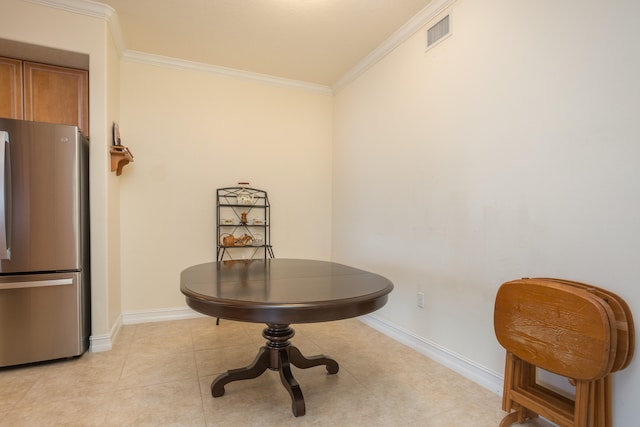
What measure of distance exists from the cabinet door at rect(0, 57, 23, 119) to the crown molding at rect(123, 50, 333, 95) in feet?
2.86

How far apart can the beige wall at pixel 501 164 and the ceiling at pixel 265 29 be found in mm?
339

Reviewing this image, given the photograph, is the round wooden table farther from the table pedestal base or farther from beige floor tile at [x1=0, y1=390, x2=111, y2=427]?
beige floor tile at [x1=0, y1=390, x2=111, y2=427]

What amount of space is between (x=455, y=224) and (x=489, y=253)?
1.10 ft

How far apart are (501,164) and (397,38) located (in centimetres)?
157

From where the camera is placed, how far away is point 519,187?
6.26 ft

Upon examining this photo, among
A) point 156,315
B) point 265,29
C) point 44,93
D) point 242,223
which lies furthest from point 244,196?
point 44,93

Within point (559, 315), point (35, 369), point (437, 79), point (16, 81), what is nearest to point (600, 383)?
point (559, 315)

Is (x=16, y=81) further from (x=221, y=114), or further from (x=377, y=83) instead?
(x=377, y=83)

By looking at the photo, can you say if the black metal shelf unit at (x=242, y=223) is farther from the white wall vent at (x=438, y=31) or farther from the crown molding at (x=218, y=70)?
the white wall vent at (x=438, y=31)

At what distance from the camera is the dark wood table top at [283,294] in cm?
138

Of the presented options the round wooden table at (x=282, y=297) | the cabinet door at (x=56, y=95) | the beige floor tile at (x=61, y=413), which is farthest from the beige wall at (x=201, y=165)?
the beige floor tile at (x=61, y=413)

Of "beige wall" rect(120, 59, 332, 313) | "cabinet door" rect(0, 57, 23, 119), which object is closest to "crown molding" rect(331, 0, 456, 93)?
"beige wall" rect(120, 59, 332, 313)

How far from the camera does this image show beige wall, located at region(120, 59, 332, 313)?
130 inches

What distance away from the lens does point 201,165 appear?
11.7 ft
